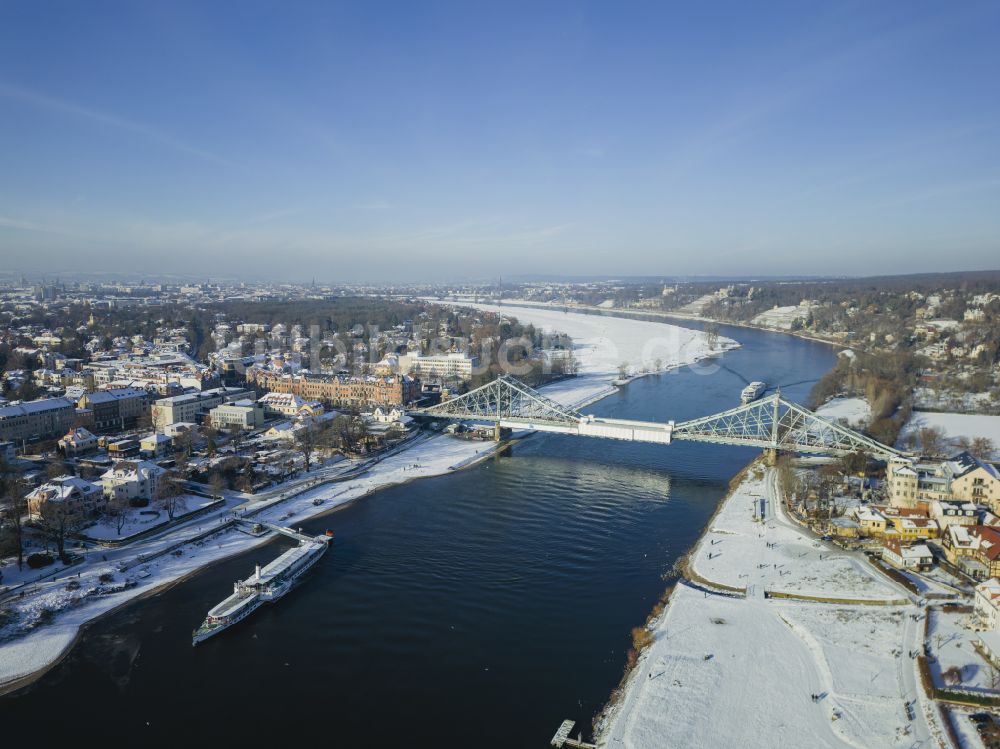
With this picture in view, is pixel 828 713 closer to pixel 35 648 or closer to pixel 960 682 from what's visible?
pixel 960 682

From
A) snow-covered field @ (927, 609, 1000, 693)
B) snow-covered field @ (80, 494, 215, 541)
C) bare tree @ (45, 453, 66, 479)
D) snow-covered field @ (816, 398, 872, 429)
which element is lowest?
snow-covered field @ (816, 398, 872, 429)

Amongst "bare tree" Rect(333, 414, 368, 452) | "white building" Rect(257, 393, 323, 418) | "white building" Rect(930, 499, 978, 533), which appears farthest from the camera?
"white building" Rect(257, 393, 323, 418)

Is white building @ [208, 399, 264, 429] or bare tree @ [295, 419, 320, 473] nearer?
bare tree @ [295, 419, 320, 473]

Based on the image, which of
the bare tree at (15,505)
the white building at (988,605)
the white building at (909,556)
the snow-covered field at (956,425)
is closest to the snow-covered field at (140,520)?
the bare tree at (15,505)

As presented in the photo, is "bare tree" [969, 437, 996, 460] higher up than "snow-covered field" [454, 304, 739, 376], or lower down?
higher up

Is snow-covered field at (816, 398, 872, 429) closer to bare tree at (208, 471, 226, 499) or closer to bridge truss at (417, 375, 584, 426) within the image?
bridge truss at (417, 375, 584, 426)

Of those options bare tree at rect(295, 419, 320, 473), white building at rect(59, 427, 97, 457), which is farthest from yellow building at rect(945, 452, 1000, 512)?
white building at rect(59, 427, 97, 457)

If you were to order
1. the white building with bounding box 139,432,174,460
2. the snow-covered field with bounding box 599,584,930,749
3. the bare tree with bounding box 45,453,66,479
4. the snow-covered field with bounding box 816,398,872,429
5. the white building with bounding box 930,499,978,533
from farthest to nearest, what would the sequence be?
the snow-covered field with bounding box 816,398,872,429, the white building with bounding box 139,432,174,460, the bare tree with bounding box 45,453,66,479, the white building with bounding box 930,499,978,533, the snow-covered field with bounding box 599,584,930,749
